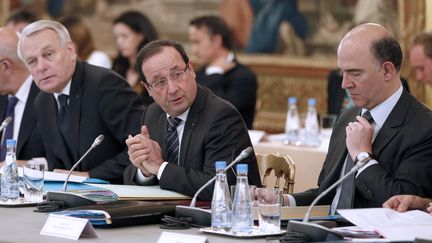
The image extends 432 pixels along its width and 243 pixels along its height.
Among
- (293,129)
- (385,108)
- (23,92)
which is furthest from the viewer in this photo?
(293,129)

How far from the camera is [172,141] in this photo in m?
5.34

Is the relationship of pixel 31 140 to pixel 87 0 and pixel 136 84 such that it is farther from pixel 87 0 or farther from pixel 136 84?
pixel 87 0

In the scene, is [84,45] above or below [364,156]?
above

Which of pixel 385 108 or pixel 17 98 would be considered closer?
pixel 385 108

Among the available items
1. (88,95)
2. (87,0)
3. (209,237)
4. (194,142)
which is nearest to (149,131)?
(194,142)

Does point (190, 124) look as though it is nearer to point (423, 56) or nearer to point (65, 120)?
point (65, 120)

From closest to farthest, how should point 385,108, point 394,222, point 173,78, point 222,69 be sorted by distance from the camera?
point 394,222 < point 385,108 < point 173,78 < point 222,69

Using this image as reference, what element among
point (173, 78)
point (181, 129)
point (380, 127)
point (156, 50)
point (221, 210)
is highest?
point (156, 50)

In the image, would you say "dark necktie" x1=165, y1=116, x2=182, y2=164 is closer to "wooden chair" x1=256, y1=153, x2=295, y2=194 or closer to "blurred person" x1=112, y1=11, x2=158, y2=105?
"wooden chair" x1=256, y1=153, x2=295, y2=194

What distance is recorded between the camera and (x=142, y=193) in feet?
16.1

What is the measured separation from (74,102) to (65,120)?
0.14 m

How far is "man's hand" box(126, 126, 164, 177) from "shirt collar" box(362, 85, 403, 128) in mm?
1114

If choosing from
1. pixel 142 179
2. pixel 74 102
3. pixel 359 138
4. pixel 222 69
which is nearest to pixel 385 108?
pixel 359 138

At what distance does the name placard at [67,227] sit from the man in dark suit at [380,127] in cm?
109
